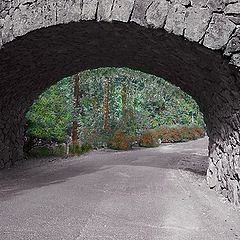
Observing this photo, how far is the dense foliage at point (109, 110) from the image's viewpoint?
35.3 feet

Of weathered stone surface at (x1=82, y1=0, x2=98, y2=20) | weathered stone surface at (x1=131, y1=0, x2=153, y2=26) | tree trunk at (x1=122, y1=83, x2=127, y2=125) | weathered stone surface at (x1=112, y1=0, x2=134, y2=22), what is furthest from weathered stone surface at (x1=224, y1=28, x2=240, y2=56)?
tree trunk at (x1=122, y1=83, x2=127, y2=125)

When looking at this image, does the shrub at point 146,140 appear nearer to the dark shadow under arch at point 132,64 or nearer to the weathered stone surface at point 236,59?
the dark shadow under arch at point 132,64

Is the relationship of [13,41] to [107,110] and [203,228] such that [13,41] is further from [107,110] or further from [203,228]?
[107,110]

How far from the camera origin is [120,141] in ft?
47.9

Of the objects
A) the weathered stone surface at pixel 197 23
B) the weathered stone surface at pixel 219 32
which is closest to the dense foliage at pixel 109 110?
the weathered stone surface at pixel 197 23

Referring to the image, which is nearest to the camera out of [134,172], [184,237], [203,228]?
[184,237]

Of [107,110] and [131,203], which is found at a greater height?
[107,110]

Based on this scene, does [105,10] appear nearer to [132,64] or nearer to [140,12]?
[140,12]

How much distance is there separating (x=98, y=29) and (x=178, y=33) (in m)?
1.25

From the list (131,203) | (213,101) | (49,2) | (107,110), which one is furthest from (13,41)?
(107,110)

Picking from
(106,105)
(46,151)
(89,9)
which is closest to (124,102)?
(106,105)

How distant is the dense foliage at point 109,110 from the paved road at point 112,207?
11.1 feet

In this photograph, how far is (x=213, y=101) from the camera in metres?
6.17

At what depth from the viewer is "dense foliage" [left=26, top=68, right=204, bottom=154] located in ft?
35.3
